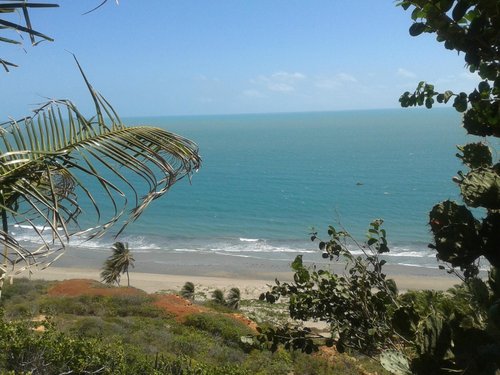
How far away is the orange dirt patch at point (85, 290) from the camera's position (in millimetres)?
20811

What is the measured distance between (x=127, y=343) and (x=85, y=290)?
1101cm

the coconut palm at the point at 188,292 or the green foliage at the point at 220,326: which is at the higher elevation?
the green foliage at the point at 220,326

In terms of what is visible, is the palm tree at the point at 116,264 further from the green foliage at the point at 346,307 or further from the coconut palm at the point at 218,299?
the green foliage at the point at 346,307

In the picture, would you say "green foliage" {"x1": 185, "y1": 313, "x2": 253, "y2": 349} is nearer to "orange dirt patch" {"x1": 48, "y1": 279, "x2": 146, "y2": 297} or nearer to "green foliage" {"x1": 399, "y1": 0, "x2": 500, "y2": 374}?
"orange dirt patch" {"x1": 48, "y1": 279, "x2": 146, "y2": 297}

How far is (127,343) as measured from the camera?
37.3 feet

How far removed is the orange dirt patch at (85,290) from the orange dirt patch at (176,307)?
1494 mm

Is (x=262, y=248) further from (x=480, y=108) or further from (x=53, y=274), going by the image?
(x=480, y=108)

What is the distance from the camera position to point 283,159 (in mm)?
101875

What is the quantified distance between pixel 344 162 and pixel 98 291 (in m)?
74.5

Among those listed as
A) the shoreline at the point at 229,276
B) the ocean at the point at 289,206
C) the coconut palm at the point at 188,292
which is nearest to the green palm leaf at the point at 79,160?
the ocean at the point at 289,206

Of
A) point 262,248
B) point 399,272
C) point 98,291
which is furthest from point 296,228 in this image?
point 98,291

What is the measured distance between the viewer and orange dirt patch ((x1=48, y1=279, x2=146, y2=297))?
20.8m

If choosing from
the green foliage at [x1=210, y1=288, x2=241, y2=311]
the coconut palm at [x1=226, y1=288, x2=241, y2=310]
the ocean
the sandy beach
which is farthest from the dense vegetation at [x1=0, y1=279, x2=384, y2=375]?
the sandy beach

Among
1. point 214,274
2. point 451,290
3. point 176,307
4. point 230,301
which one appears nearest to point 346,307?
point 451,290
